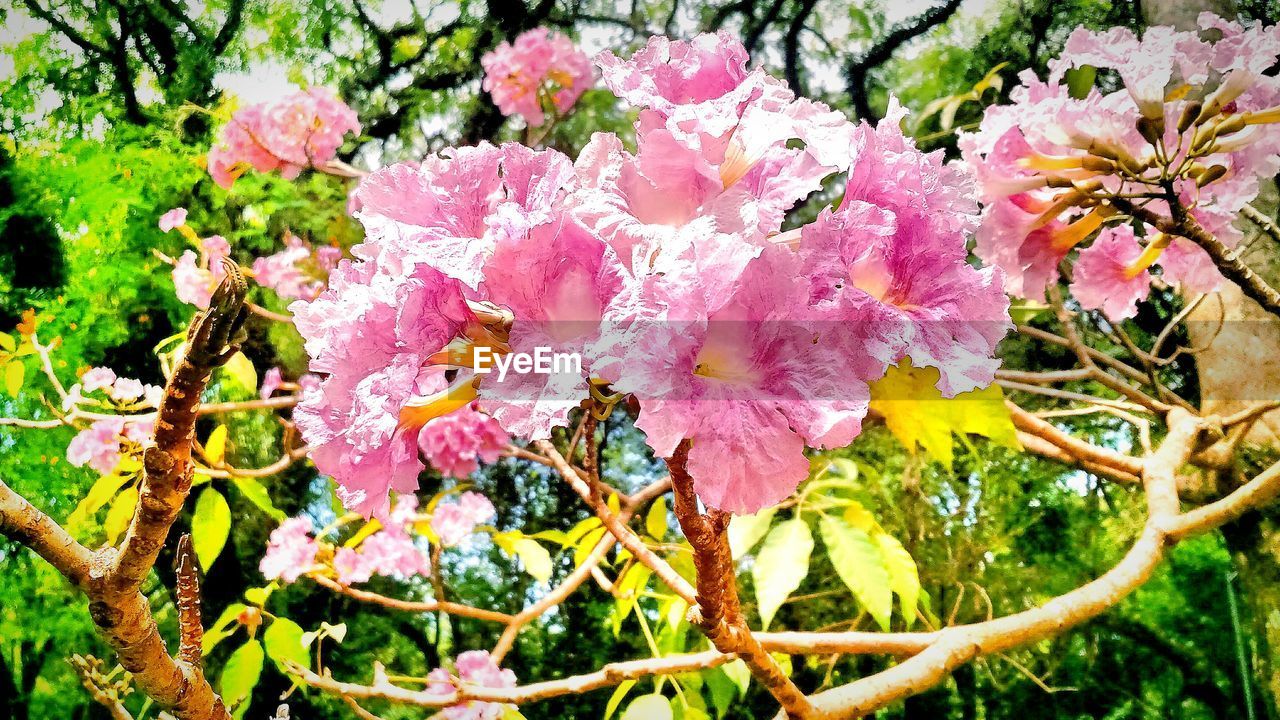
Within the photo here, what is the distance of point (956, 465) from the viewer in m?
1.15

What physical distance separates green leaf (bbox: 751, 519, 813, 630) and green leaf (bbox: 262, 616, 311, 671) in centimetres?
35

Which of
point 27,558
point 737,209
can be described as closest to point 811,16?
point 737,209

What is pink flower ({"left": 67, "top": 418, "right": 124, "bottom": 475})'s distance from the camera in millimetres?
719

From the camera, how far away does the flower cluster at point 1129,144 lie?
35 cm

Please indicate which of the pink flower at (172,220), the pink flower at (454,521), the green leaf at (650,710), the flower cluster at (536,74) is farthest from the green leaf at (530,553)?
the flower cluster at (536,74)

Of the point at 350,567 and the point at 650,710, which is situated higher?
the point at 350,567

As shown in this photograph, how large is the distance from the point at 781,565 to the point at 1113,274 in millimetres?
313

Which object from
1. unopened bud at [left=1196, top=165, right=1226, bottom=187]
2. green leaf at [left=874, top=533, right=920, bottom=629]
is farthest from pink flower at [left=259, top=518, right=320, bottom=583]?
unopened bud at [left=1196, top=165, right=1226, bottom=187]

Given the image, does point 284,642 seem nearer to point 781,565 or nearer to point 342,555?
point 342,555

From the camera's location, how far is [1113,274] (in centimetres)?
47

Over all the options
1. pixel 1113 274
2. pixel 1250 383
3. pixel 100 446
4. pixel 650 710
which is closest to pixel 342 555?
pixel 100 446

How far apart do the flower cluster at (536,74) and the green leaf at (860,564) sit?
0.71 meters

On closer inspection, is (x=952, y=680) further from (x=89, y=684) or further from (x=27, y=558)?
(x=27, y=558)

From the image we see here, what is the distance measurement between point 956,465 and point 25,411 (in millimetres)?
1311
